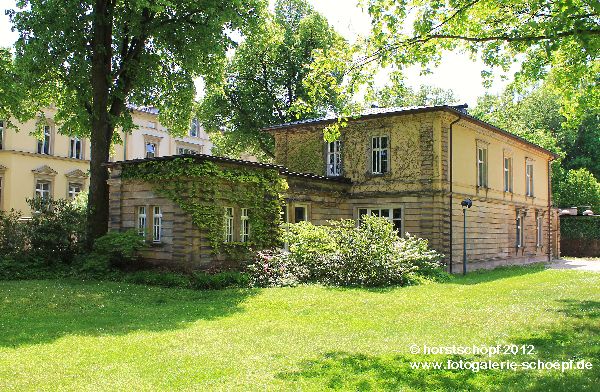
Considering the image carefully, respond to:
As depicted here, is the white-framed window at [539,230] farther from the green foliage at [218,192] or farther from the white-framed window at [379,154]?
the green foliage at [218,192]

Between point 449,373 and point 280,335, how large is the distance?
10.6 ft

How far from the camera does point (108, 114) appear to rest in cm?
1988

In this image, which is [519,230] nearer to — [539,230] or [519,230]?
[519,230]

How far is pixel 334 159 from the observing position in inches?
952

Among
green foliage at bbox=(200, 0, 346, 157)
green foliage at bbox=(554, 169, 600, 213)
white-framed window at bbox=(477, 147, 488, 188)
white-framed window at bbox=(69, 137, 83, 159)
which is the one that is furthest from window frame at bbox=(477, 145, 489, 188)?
white-framed window at bbox=(69, 137, 83, 159)

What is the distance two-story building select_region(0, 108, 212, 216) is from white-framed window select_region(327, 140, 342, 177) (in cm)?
1112

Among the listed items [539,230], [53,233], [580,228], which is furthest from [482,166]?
[53,233]

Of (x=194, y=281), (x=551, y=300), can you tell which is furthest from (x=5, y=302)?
(x=551, y=300)

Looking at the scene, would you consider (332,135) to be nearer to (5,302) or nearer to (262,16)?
(262,16)

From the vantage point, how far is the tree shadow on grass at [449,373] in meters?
5.82

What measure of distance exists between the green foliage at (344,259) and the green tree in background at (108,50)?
7.20 meters

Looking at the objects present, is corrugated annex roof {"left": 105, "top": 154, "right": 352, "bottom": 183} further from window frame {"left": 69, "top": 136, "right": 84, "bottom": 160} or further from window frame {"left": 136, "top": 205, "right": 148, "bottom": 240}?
window frame {"left": 69, "top": 136, "right": 84, "bottom": 160}

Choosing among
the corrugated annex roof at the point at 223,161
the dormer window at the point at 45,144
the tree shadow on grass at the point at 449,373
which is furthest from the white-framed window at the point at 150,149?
the tree shadow on grass at the point at 449,373

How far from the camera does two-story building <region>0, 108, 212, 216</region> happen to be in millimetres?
33188
